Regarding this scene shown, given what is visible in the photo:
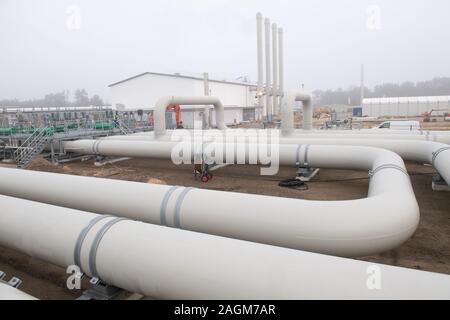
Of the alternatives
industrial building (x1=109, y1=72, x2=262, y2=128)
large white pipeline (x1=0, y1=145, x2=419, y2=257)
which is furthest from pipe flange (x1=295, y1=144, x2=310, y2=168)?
industrial building (x1=109, y1=72, x2=262, y2=128)

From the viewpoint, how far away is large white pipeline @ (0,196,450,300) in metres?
3.09

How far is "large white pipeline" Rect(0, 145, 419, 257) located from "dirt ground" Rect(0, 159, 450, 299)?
1214 mm

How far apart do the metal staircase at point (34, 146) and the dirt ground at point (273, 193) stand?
800 millimetres

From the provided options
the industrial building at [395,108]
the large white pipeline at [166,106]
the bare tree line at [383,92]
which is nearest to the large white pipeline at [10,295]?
the large white pipeline at [166,106]

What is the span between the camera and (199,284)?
139 inches

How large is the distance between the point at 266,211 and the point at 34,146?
45.1 feet

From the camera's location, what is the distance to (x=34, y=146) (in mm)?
15273

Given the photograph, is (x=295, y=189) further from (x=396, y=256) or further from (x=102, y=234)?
(x=102, y=234)

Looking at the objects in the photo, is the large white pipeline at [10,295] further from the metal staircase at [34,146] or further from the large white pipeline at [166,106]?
the metal staircase at [34,146]

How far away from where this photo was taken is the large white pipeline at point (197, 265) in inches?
122

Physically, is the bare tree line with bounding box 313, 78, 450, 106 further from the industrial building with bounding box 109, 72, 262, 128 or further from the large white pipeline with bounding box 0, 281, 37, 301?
the large white pipeline with bounding box 0, 281, 37, 301
